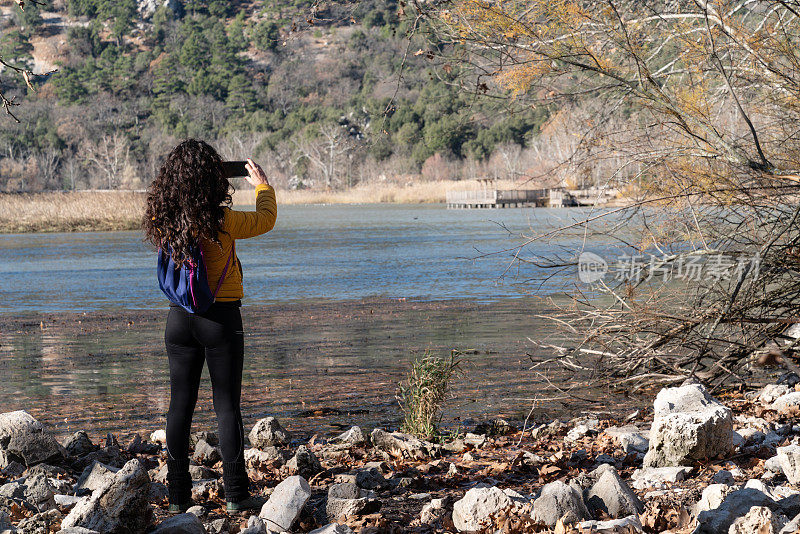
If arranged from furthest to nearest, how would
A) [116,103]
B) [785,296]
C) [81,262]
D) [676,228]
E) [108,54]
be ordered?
1. [108,54]
2. [116,103]
3. [81,262]
4. [676,228]
5. [785,296]

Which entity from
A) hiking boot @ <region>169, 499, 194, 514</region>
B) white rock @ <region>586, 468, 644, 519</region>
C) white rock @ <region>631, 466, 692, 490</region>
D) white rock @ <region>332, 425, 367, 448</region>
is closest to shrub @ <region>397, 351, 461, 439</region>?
white rock @ <region>332, 425, 367, 448</region>

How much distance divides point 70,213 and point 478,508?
1741 inches

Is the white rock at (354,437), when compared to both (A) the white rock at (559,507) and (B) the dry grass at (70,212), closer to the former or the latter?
(A) the white rock at (559,507)

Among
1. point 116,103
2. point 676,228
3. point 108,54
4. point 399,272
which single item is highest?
point 108,54

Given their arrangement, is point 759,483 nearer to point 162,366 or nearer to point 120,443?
point 120,443

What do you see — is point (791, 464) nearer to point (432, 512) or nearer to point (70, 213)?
point (432, 512)

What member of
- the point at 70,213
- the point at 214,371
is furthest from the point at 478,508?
the point at 70,213

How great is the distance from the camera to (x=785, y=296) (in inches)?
325

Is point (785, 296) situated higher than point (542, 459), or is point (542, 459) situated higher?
point (785, 296)

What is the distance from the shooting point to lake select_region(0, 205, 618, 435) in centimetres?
869

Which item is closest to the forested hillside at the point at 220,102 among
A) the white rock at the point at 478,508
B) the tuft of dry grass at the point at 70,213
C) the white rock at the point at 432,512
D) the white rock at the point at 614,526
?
the tuft of dry grass at the point at 70,213

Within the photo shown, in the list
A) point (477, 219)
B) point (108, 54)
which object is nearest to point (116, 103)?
point (108, 54)

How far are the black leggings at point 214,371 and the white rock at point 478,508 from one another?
130 centimetres

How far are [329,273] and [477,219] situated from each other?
25501mm
